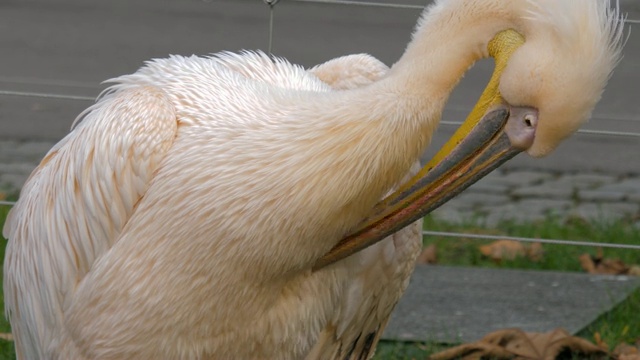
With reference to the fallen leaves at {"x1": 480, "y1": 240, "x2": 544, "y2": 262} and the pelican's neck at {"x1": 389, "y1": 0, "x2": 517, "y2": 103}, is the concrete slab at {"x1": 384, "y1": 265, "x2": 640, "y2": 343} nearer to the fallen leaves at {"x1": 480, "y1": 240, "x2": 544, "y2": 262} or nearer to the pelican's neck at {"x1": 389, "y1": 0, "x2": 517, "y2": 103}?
the fallen leaves at {"x1": 480, "y1": 240, "x2": 544, "y2": 262}

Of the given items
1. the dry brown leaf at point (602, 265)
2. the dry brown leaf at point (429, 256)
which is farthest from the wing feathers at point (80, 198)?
the dry brown leaf at point (602, 265)

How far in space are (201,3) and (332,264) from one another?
9517mm

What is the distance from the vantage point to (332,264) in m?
3.62

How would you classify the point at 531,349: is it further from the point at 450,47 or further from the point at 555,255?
the point at 450,47

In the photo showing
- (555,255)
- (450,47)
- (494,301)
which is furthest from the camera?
(555,255)

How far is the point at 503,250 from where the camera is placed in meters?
6.29

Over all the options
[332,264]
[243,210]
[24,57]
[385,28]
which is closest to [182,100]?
[243,210]

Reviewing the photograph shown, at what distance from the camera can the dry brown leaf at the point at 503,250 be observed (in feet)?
20.5

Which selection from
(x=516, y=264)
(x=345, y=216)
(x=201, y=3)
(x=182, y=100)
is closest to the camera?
(x=345, y=216)

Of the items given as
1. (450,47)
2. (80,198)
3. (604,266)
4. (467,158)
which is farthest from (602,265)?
(80,198)

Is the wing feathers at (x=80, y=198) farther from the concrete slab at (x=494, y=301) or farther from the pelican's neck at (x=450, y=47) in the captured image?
the concrete slab at (x=494, y=301)

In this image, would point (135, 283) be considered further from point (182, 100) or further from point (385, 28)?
point (385, 28)

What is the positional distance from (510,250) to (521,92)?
3226 mm

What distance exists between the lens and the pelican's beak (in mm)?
3232
